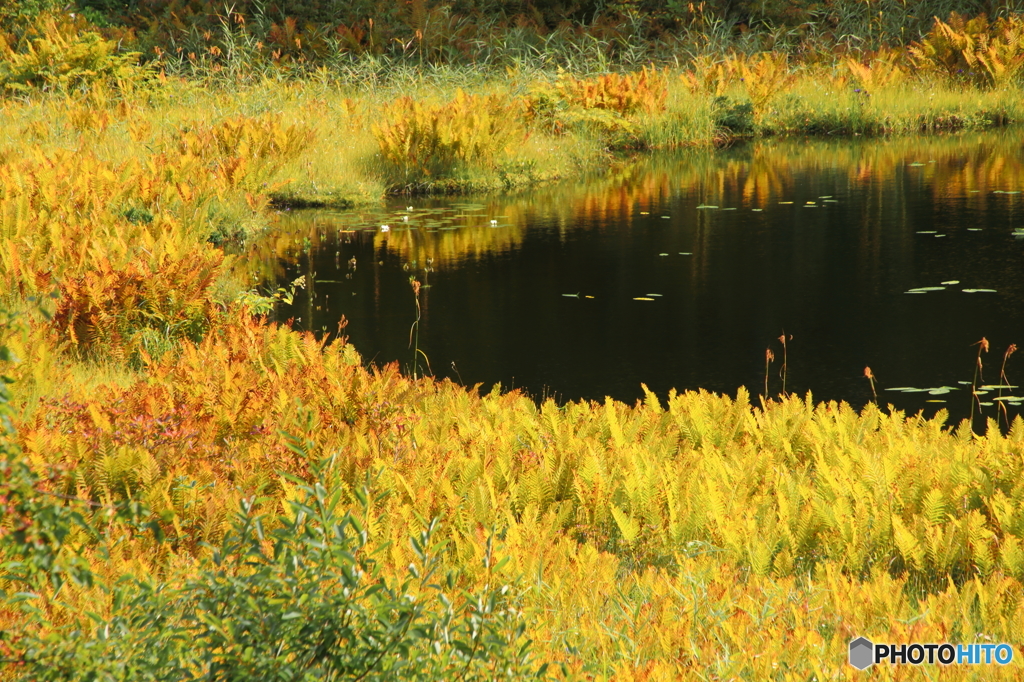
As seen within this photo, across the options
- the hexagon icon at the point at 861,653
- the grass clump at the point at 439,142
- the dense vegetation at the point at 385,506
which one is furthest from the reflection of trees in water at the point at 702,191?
the hexagon icon at the point at 861,653

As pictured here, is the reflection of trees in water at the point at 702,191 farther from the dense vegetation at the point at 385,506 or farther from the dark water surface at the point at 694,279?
the dense vegetation at the point at 385,506

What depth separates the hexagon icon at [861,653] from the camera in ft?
9.18

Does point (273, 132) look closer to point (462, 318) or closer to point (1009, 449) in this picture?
point (462, 318)

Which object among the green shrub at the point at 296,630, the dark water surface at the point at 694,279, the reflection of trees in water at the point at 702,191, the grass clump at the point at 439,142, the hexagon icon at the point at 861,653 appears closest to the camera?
the green shrub at the point at 296,630

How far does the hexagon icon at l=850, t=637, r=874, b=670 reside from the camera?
280 centimetres

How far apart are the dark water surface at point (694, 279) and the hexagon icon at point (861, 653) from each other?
9.22 ft

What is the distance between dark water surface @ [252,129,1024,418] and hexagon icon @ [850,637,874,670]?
2809 mm

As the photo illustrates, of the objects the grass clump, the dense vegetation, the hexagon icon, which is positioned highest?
the grass clump

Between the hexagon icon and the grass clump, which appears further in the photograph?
the grass clump

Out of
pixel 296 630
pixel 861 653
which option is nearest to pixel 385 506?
pixel 861 653

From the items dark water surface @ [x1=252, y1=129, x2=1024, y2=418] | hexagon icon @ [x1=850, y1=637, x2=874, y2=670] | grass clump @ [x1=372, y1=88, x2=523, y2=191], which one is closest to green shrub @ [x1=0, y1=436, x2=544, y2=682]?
hexagon icon @ [x1=850, y1=637, x2=874, y2=670]

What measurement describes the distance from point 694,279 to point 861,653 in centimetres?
571

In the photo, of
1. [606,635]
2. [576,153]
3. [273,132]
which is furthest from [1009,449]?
[576,153]

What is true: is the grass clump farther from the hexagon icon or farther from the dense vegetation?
the hexagon icon
